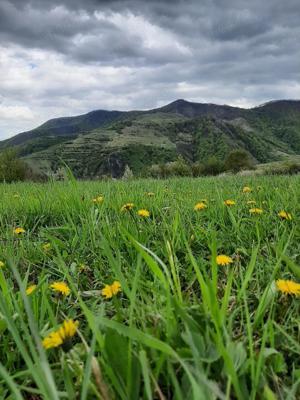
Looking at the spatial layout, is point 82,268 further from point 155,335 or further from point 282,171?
point 282,171

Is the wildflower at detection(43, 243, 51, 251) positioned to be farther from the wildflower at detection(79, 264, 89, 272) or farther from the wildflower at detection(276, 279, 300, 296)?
the wildflower at detection(276, 279, 300, 296)

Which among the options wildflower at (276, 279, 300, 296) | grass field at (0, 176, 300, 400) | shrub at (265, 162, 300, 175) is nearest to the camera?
grass field at (0, 176, 300, 400)

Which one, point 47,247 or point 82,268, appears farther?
point 47,247

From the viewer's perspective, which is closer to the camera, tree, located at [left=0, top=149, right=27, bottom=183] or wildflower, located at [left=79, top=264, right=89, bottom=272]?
wildflower, located at [left=79, top=264, right=89, bottom=272]

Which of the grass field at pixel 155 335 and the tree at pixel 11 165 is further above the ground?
the tree at pixel 11 165

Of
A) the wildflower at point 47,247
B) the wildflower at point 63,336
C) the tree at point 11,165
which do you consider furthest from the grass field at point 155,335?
the tree at point 11,165

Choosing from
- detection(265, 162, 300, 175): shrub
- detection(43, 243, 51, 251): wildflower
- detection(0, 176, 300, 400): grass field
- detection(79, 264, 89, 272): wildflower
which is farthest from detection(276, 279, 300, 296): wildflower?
detection(265, 162, 300, 175): shrub

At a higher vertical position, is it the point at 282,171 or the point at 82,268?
the point at 82,268

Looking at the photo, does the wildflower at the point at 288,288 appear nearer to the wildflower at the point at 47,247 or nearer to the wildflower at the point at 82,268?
the wildflower at the point at 82,268

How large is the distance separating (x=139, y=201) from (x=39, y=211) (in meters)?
1.15

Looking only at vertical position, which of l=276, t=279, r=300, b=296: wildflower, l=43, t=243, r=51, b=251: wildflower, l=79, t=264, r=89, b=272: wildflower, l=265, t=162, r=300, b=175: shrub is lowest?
l=265, t=162, r=300, b=175: shrub

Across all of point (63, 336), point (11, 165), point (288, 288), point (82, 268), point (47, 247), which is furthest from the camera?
point (11, 165)

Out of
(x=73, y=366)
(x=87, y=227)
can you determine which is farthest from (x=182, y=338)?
(x=87, y=227)

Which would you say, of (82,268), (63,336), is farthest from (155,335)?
(82,268)
